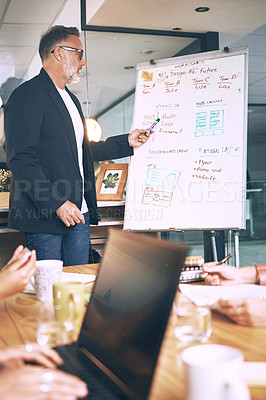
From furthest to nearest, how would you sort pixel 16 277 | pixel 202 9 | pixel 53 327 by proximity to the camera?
pixel 202 9 < pixel 16 277 < pixel 53 327

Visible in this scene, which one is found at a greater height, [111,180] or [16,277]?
[111,180]

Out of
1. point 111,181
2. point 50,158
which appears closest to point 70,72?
point 50,158

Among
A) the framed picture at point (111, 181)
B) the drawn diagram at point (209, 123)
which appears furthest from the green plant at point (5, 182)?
the drawn diagram at point (209, 123)

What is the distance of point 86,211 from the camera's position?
241 centimetres

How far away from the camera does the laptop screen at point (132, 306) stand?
592 mm

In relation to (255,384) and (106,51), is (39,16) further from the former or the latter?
(255,384)

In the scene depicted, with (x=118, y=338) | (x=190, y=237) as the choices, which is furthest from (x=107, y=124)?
(x=118, y=338)

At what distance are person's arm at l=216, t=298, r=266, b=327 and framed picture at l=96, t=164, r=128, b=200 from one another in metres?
2.29

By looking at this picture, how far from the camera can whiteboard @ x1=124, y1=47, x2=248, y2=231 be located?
245 cm

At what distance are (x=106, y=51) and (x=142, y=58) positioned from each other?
360mm

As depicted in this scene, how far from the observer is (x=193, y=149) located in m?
2.53

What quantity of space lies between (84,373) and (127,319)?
0.38 feet

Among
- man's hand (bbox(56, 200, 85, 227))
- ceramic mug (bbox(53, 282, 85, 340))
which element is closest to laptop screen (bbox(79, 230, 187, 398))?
ceramic mug (bbox(53, 282, 85, 340))

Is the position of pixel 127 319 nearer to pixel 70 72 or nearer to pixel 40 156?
pixel 40 156
